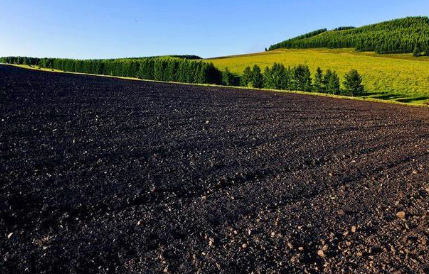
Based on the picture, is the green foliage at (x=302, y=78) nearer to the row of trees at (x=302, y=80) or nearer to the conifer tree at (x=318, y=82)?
the row of trees at (x=302, y=80)

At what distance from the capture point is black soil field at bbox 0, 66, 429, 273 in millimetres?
4812

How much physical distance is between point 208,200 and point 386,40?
98735mm

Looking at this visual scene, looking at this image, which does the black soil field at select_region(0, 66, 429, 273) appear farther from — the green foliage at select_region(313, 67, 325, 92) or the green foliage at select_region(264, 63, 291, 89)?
the green foliage at select_region(264, 63, 291, 89)

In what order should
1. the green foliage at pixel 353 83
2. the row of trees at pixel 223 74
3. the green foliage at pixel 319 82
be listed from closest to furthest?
the green foliage at pixel 353 83 < the row of trees at pixel 223 74 < the green foliage at pixel 319 82

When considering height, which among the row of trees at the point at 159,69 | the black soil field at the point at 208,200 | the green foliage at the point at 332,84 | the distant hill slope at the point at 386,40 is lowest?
the black soil field at the point at 208,200

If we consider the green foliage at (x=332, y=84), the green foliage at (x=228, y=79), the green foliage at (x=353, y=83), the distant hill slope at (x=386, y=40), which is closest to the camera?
the green foliage at (x=353, y=83)

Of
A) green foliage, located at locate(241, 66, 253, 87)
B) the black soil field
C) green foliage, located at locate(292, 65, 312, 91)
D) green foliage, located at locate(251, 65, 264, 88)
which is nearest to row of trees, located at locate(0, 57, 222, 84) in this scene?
green foliage, located at locate(241, 66, 253, 87)

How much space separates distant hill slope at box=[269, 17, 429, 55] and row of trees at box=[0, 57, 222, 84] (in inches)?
2116

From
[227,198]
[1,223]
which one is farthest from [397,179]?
[1,223]

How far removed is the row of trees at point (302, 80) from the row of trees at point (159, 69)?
3275 mm

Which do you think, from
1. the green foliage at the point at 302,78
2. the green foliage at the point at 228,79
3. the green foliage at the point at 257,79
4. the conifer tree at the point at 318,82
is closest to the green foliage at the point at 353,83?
the conifer tree at the point at 318,82

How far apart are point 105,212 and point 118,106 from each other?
13.0 m

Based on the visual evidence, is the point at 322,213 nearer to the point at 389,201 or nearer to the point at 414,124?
the point at 389,201

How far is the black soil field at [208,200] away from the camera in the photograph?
4.81 m
